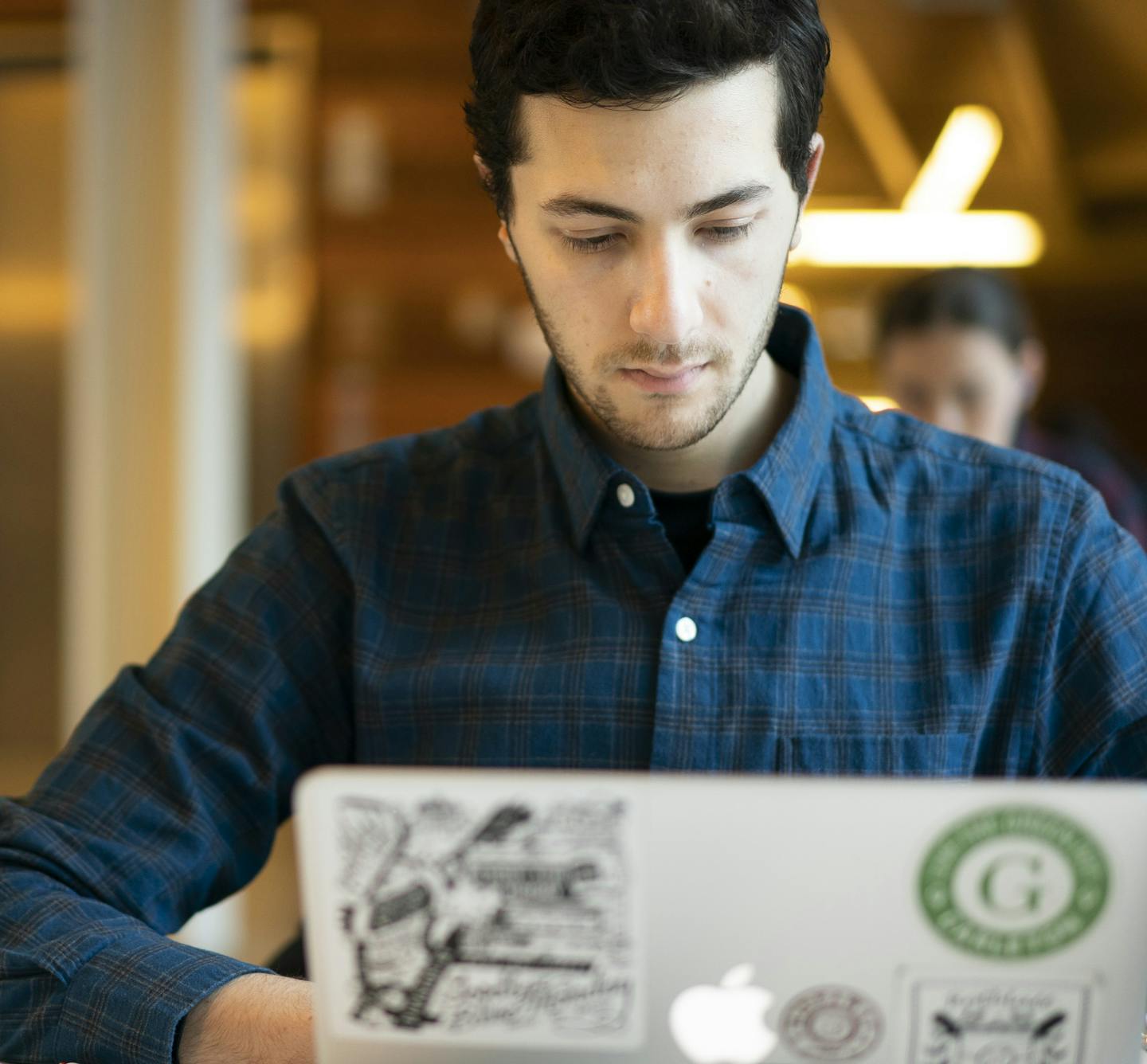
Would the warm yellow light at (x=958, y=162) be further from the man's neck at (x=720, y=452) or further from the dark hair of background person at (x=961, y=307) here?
the man's neck at (x=720, y=452)

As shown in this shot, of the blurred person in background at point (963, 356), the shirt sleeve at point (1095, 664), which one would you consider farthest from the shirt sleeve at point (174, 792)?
the blurred person in background at point (963, 356)

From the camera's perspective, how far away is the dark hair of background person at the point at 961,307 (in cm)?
263

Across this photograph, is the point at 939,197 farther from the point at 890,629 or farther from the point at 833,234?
the point at 890,629

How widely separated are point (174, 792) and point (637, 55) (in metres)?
0.67

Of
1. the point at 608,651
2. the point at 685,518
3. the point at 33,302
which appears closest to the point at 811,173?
the point at 685,518

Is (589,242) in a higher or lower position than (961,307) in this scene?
lower

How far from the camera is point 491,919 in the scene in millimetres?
685

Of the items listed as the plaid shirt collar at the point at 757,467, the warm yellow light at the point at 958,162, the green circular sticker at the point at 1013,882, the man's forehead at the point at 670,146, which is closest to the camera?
the green circular sticker at the point at 1013,882

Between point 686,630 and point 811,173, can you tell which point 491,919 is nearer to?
point 686,630

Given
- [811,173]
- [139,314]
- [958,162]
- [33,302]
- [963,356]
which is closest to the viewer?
[811,173]

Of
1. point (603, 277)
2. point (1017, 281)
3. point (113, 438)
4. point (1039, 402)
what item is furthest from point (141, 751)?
point (1039, 402)

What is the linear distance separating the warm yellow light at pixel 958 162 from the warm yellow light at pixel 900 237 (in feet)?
0.12

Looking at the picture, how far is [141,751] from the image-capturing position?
116cm

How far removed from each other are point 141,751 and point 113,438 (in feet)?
7.45
